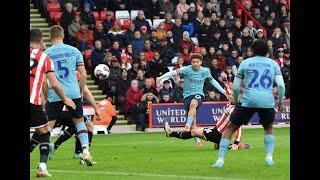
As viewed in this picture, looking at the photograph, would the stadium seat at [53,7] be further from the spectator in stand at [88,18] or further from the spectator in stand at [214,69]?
the spectator in stand at [214,69]

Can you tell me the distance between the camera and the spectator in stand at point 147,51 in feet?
107

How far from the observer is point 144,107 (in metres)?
30.7

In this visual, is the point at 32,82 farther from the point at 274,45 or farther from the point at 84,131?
the point at 274,45

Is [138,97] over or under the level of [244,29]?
under

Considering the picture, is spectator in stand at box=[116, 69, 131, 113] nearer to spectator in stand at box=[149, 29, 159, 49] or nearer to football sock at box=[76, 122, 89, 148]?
spectator in stand at box=[149, 29, 159, 49]

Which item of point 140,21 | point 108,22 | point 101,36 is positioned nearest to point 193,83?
point 101,36

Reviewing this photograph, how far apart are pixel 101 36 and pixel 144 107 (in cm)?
351

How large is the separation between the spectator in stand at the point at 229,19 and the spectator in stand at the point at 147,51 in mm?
3588

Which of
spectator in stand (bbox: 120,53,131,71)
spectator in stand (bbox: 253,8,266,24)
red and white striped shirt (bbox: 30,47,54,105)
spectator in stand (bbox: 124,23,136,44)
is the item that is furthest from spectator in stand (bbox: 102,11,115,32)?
red and white striped shirt (bbox: 30,47,54,105)

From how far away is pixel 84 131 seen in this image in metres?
16.0

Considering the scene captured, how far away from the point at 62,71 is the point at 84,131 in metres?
1.06

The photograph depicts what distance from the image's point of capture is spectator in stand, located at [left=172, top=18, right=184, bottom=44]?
3384 centimetres

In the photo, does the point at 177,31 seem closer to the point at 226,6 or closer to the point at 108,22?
the point at 108,22
